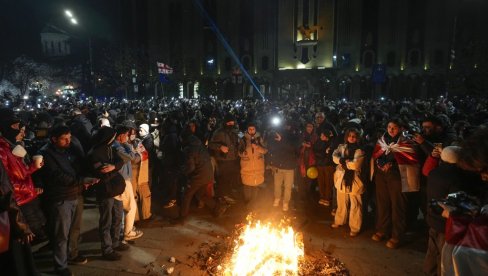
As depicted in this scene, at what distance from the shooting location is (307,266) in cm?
495

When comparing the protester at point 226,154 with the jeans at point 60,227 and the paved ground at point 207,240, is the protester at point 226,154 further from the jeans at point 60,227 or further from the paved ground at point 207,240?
the jeans at point 60,227

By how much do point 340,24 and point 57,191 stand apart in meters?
42.9

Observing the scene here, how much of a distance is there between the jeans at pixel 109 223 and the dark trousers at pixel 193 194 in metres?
1.59

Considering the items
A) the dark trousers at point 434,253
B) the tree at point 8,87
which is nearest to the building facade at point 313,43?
the tree at point 8,87

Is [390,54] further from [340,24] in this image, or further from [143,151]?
[143,151]

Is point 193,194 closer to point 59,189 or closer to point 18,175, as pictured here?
point 59,189

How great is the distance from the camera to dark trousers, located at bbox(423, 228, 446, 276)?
438cm

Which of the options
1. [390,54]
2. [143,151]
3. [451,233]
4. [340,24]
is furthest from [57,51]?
[451,233]

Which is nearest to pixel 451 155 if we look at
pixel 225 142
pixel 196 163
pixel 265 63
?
pixel 196 163

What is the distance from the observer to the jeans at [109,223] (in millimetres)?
5121

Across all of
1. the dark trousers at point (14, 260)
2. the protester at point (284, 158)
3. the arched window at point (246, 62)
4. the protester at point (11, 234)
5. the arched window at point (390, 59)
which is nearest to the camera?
the protester at point (11, 234)

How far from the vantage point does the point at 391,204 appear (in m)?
5.91

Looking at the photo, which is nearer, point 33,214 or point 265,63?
point 33,214

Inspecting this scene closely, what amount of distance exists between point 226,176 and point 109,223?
3273 millimetres
